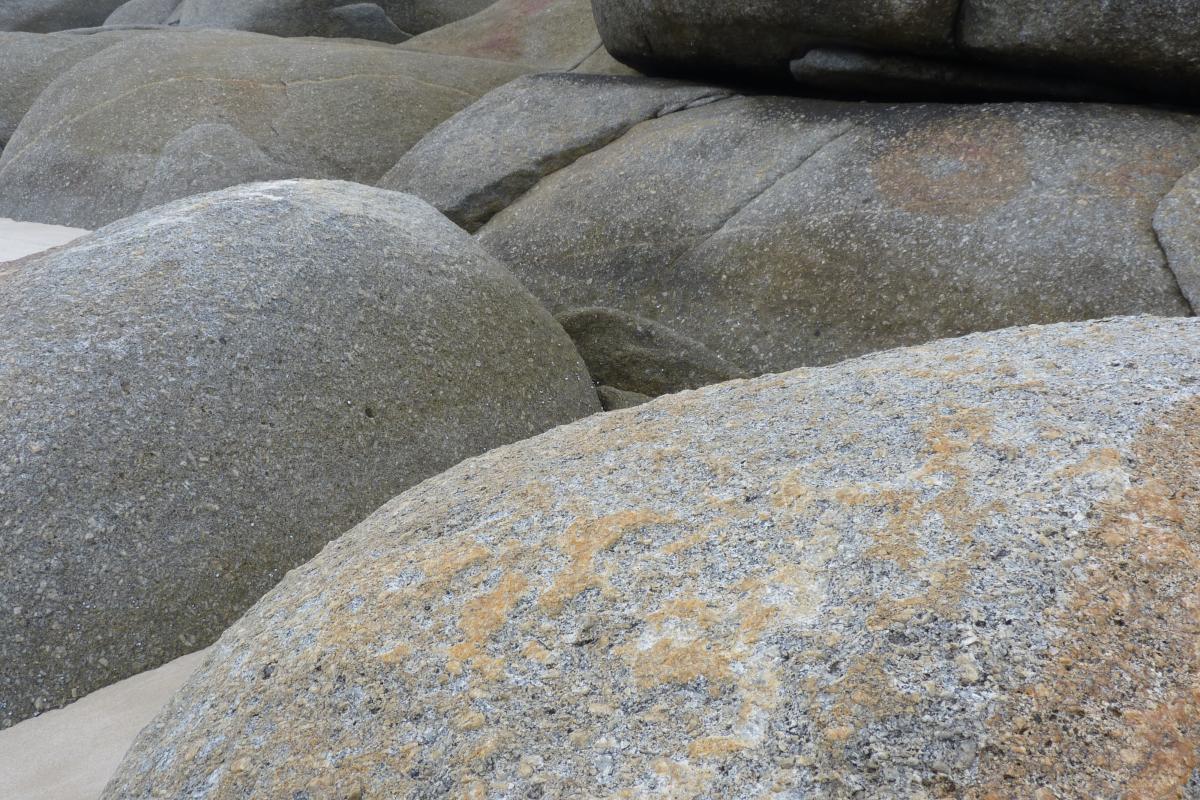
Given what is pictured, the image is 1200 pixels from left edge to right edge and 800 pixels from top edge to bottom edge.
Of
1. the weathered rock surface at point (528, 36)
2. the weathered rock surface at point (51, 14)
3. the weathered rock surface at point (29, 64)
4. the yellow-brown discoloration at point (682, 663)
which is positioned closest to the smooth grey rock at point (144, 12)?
the weathered rock surface at point (51, 14)

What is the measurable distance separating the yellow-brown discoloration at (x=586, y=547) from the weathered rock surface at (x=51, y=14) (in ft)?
33.3

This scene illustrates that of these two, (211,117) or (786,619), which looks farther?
(211,117)

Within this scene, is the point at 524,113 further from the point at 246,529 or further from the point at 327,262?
the point at 246,529

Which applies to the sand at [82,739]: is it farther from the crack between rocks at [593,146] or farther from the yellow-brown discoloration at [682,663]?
the crack between rocks at [593,146]

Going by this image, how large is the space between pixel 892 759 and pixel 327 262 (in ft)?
6.79

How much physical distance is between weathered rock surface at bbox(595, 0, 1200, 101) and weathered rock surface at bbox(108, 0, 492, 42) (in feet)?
12.9

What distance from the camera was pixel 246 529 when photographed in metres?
2.30

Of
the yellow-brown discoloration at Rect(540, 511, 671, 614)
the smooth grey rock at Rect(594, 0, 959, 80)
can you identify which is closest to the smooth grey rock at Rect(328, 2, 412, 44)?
the smooth grey rock at Rect(594, 0, 959, 80)

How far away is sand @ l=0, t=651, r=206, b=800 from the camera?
5.72 feet

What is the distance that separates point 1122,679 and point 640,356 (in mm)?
2537

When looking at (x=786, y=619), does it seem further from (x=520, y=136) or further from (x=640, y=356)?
(x=520, y=136)

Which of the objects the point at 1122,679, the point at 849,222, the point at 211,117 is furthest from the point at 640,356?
the point at 211,117

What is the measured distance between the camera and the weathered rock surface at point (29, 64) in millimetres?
6195

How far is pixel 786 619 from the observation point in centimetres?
126
